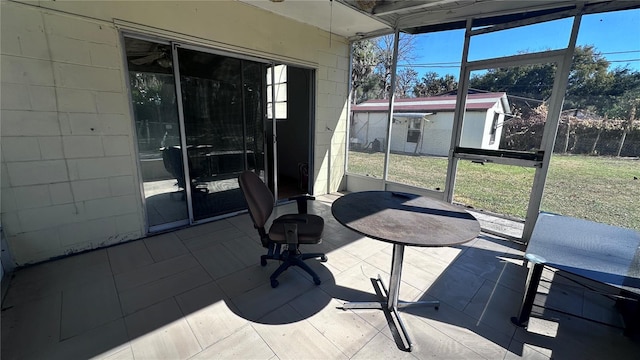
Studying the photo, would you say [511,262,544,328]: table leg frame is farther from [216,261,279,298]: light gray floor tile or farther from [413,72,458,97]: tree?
[413,72,458,97]: tree

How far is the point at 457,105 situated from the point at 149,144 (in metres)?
3.70

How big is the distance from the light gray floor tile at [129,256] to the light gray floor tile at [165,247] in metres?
0.05

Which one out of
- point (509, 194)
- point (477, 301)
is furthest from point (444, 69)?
point (477, 301)

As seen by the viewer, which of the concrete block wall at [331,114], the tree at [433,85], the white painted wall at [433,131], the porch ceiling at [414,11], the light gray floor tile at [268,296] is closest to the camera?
the light gray floor tile at [268,296]

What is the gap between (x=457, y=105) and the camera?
3.27 m

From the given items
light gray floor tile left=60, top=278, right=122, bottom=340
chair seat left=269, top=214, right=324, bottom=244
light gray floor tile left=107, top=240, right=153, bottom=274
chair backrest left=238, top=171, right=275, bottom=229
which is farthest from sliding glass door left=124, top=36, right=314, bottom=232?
chair seat left=269, top=214, right=324, bottom=244

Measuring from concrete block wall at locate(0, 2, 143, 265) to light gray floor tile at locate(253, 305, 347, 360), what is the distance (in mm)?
2075

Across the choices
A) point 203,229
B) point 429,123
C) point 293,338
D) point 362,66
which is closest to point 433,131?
point 429,123

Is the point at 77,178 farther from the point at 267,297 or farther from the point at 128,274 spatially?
the point at 267,297

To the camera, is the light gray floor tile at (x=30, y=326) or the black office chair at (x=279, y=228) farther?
the black office chair at (x=279, y=228)

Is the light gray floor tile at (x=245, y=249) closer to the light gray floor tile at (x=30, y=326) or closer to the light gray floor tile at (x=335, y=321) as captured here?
the light gray floor tile at (x=335, y=321)

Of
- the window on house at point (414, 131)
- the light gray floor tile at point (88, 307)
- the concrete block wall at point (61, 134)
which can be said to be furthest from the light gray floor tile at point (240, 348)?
the window on house at point (414, 131)

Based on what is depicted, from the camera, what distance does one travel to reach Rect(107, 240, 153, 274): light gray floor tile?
2.28 meters

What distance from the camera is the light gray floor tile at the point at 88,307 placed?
5.35 feet
